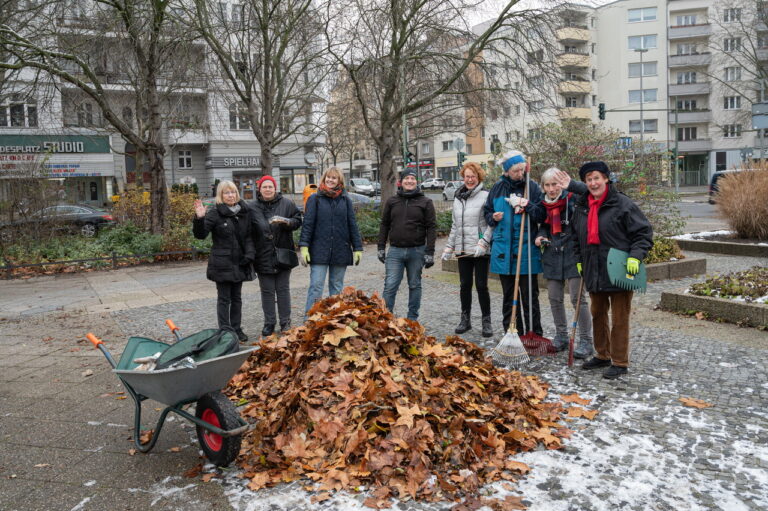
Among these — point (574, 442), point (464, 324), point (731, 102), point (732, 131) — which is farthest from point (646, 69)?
point (574, 442)

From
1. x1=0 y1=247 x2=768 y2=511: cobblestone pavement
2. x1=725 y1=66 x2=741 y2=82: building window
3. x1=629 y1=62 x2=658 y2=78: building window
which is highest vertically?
x1=629 y1=62 x2=658 y2=78: building window

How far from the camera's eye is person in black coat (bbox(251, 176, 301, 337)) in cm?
707

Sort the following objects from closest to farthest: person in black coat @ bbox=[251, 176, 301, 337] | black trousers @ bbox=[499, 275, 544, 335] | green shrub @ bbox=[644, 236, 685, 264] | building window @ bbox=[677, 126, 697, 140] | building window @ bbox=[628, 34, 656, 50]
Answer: black trousers @ bbox=[499, 275, 544, 335] → person in black coat @ bbox=[251, 176, 301, 337] → green shrub @ bbox=[644, 236, 685, 264] → building window @ bbox=[628, 34, 656, 50] → building window @ bbox=[677, 126, 697, 140]

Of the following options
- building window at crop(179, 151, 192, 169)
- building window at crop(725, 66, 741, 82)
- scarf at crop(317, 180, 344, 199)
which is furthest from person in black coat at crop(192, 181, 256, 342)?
building window at crop(725, 66, 741, 82)

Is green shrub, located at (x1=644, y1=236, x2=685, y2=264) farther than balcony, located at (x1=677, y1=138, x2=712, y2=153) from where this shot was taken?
No

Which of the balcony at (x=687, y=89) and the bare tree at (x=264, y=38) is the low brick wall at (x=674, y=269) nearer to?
the bare tree at (x=264, y=38)

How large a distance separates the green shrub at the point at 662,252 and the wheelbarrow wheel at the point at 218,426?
28.2ft

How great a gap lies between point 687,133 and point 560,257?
6715 centimetres

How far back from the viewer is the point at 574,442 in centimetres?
406

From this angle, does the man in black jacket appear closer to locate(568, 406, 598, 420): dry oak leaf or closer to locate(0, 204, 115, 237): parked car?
locate(568, 406, 598, 420): dry oak leaf

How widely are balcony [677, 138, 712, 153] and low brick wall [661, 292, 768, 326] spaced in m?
61.8

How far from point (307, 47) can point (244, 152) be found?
94.8ft

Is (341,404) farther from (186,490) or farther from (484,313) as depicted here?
(484,313)

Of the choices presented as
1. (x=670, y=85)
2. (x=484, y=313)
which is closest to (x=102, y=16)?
(x=484, y=313)
